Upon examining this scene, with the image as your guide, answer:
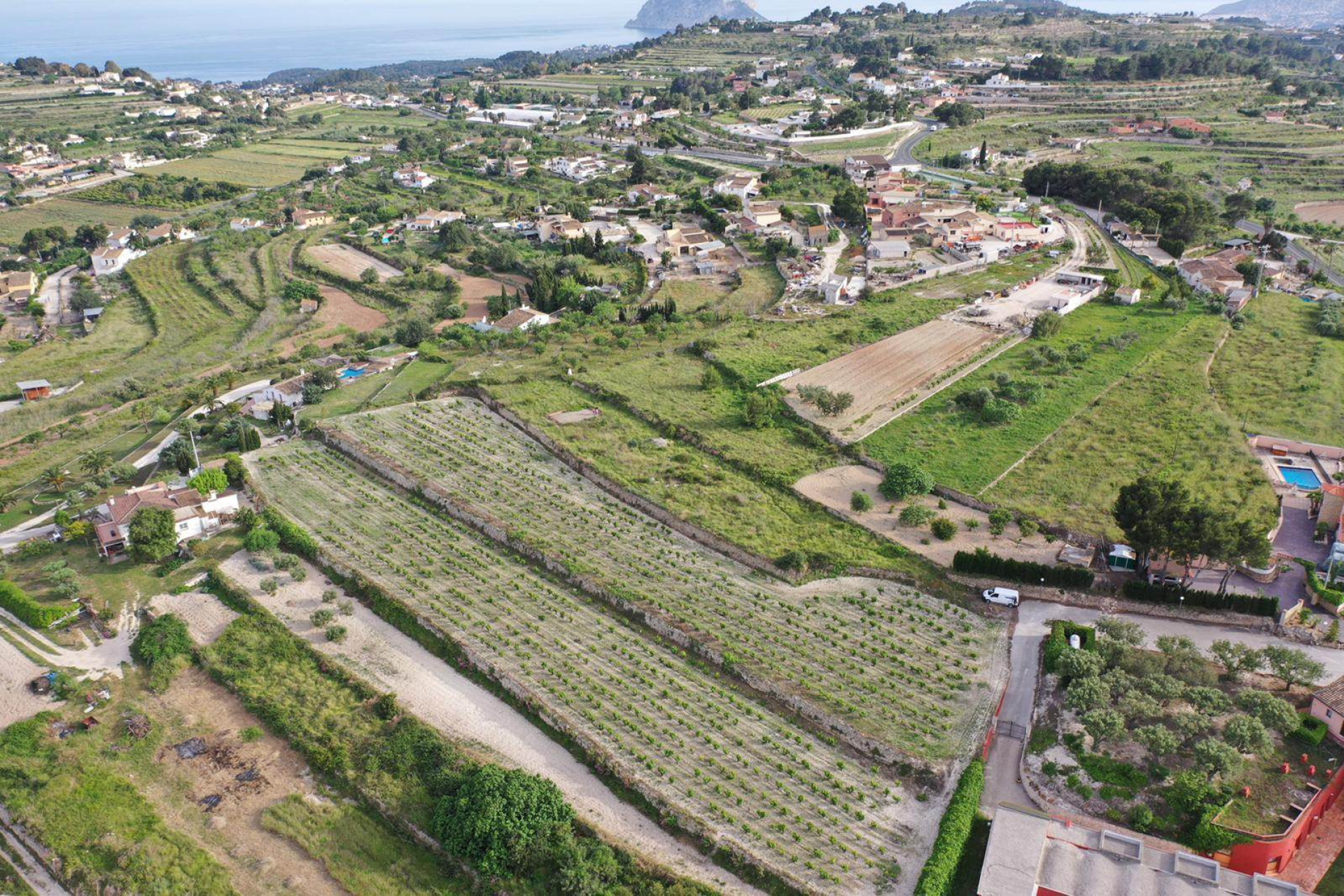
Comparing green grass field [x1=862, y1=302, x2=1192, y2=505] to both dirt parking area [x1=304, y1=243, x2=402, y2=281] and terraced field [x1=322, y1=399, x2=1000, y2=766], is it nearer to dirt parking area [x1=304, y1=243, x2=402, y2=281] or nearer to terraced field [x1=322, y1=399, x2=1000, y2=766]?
terraced field [x1=322, y1=399, x2=1000, y2=766]

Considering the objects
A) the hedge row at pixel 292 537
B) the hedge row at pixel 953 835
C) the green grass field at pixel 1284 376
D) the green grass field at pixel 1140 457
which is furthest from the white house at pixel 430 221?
the hedge row at pixel 953 835

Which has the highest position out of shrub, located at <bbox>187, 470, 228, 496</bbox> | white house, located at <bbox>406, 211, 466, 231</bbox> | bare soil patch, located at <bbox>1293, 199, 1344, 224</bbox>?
white house, located at <bbox>406, 211, 466, 231</bbox>

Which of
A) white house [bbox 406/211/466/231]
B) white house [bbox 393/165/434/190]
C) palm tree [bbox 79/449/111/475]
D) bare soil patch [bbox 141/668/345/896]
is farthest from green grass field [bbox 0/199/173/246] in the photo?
bare soil patch [bbox 141/668/345/896]

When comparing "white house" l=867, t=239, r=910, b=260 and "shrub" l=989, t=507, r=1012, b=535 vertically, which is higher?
"white house" l=867, t=239, r=910, b=260

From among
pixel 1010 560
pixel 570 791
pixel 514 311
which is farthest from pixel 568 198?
pixel 570 791

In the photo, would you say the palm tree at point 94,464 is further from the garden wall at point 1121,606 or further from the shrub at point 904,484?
the garden wall at point 1121,606

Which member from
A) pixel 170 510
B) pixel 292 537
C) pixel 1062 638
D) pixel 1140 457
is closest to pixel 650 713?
pixel 1062 638
